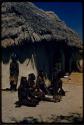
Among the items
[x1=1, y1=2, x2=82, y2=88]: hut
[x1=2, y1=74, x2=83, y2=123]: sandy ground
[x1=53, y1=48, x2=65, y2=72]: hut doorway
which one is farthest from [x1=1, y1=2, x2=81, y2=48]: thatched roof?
Answer: [x1=2, y1=74, x2=83, y2=123]: sandy ground

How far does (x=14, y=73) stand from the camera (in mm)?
8633

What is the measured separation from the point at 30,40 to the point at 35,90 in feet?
4.06

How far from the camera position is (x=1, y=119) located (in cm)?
770

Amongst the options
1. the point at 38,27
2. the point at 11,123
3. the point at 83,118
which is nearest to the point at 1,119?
the point at 11,123

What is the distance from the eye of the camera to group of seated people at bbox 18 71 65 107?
806cm

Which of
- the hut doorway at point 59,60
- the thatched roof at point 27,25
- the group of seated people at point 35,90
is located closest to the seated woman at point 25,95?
the group of seated people at point 35,90

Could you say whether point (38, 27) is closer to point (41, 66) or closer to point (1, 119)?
point (41, 66)

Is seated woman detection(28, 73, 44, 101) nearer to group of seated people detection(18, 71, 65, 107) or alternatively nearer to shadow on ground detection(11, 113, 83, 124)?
group of seated people detection(18, 71, 65, 107)

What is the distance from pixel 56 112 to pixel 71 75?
151 cm

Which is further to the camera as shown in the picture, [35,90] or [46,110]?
[35,90]

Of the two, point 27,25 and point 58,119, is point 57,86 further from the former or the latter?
point 27,25

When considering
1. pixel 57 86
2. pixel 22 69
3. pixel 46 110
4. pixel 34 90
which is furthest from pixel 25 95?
pixel 22 69

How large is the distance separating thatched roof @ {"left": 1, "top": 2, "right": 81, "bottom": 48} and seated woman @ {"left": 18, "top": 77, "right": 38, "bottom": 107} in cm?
98

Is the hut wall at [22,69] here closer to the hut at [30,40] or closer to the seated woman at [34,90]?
the hut at [30,40]
